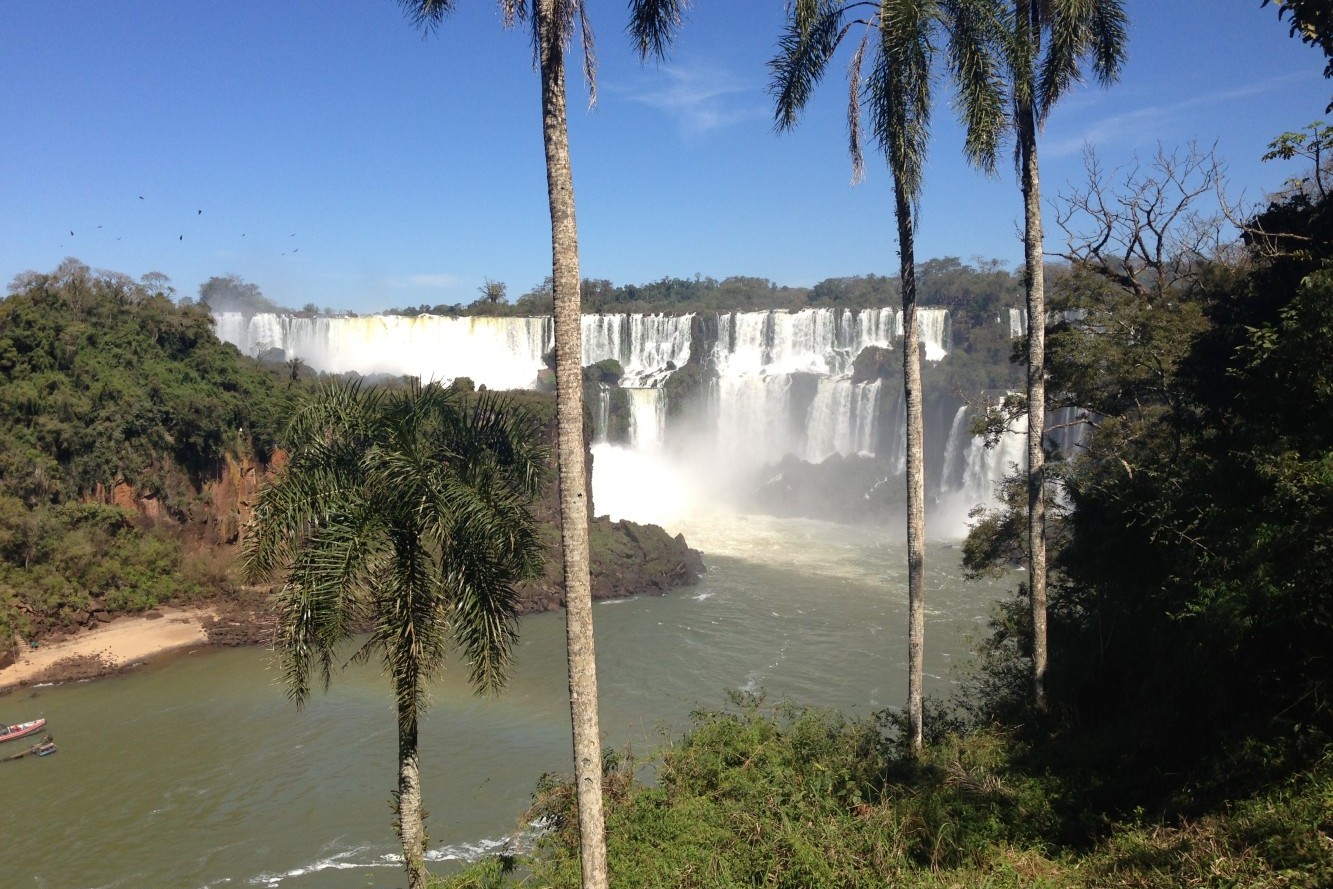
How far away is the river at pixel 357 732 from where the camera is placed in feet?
37.9

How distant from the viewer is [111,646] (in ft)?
68.0

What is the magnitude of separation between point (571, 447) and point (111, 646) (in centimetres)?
2066

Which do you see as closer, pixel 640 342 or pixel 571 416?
pixel 571 416

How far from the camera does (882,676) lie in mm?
16828

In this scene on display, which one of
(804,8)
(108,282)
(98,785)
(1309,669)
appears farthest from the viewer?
(108,282)

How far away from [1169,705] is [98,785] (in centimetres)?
1468

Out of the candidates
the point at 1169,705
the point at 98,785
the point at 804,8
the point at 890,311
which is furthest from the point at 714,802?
the point at 890,311

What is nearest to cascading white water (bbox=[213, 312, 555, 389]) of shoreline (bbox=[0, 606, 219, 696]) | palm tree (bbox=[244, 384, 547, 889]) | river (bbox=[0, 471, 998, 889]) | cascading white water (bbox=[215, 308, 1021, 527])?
cascading white water (bbox=[215, 308, 1021, 527])

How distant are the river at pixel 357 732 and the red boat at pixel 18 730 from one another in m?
0.37

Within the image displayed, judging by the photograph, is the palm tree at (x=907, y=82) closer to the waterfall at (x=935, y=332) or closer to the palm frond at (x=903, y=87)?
the palm frond at (x=903, y=87)

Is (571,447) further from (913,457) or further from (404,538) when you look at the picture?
(913,457)

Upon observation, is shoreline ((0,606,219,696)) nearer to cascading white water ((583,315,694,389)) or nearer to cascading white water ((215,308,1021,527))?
cascading white water ((215,308,1021,527))

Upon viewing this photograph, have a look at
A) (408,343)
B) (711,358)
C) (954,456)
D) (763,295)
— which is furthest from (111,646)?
(763,295)

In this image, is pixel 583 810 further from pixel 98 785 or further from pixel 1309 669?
pixel 98 785
